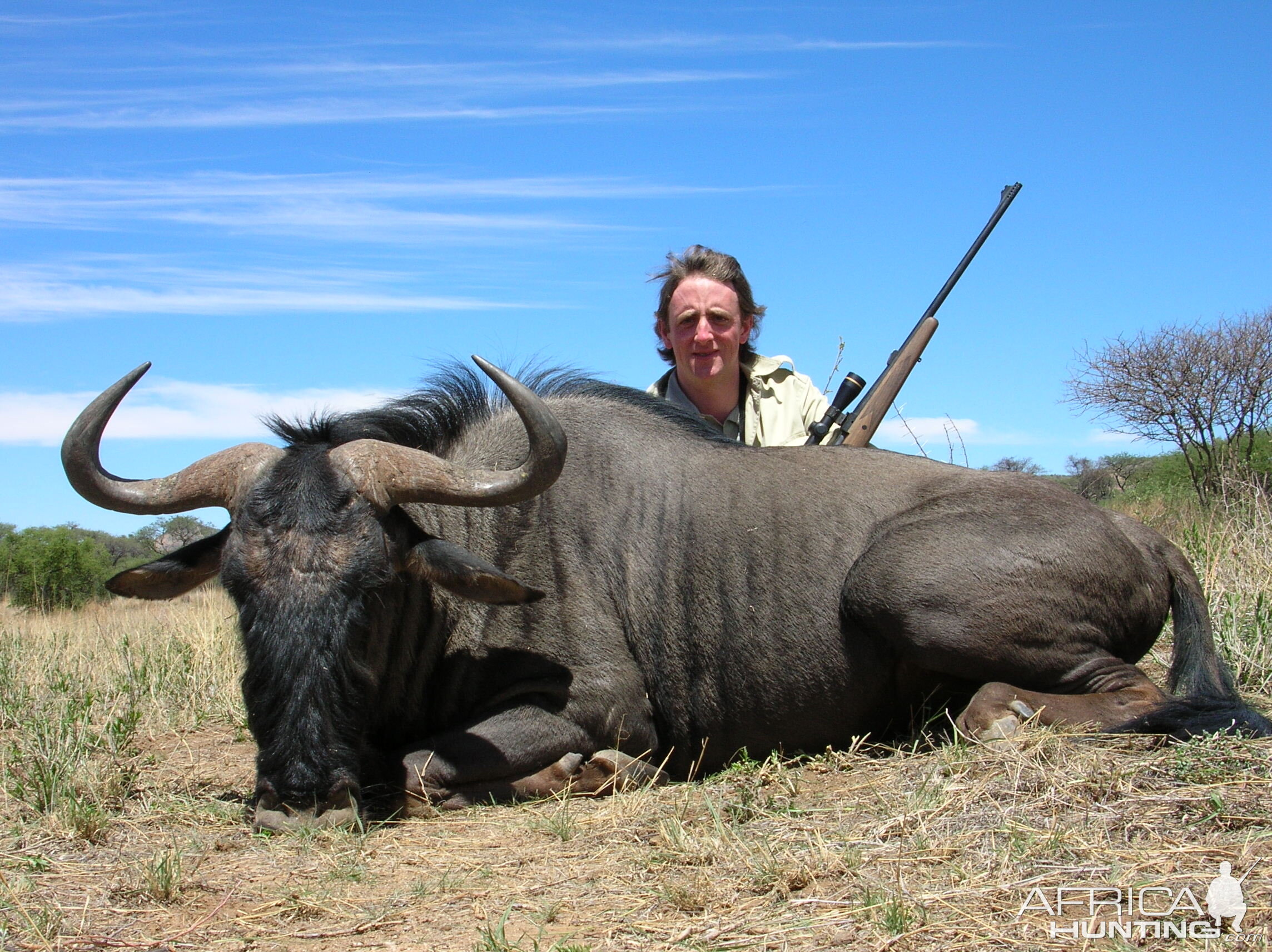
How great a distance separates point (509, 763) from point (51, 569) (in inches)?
705

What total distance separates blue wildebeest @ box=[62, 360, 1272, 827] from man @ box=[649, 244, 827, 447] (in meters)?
1.84

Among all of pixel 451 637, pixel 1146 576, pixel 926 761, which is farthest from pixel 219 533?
pixel 1146 576

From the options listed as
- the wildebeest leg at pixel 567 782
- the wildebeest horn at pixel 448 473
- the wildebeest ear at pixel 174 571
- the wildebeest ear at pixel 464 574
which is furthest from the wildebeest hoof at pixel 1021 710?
the wildebeest ear at pixel 174 571

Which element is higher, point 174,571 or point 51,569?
point 174,571

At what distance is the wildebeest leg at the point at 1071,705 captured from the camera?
4.52 meters

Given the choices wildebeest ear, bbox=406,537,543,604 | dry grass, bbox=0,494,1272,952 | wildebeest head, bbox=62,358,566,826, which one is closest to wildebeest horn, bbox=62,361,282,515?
wildebeest head, bbox=62,358,566,826

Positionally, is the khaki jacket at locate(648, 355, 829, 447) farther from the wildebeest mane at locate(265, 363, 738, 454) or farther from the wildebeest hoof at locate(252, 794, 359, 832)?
the wildebeest hoof at locate(252, 794, 359, 832)

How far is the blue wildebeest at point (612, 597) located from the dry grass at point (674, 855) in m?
0.27

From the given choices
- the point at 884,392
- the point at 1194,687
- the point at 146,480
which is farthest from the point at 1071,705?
the point at 146,480

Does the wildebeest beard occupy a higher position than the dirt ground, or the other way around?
the wildebeest beard

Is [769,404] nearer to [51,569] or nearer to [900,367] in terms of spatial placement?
[900,367]

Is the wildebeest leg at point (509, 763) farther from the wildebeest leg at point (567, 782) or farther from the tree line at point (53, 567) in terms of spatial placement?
the tree line at point (53, 567)

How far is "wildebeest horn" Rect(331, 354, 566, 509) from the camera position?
4488 millimetres

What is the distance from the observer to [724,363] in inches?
293
